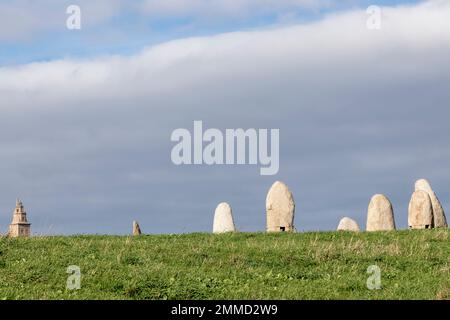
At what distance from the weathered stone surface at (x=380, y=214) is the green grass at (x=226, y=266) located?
7805 millimetres

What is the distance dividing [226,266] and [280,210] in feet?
52.8

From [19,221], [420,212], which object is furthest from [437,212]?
[19,221]

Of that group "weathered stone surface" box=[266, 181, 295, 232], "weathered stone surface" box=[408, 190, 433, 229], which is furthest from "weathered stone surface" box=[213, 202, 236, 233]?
"weathered stone surface" box=[408, 190, 433, 229]

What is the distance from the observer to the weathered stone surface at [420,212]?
39.0 metres

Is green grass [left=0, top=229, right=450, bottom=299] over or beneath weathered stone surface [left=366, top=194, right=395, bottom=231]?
beneath

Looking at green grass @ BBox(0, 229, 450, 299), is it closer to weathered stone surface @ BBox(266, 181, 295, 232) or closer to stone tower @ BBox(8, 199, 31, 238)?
weathered stone surface @ BBox(266, 181, 295, 232)

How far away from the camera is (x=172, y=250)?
85.4 ft

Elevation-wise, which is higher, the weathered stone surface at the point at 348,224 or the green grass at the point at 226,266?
the weathered stone surface at the point at 348,224

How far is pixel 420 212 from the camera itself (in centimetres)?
3903

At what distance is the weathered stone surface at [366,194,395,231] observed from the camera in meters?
39.3

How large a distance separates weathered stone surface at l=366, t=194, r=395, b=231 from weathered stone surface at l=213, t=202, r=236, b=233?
6726 mm

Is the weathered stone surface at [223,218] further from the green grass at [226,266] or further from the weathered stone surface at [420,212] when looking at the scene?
the green grass at [226,266]

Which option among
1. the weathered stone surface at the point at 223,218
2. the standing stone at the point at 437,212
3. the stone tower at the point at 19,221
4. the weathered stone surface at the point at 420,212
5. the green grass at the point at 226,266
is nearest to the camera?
the green grass at the point at 226,266

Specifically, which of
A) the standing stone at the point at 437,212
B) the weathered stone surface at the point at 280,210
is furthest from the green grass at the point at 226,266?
the standing stone at the point at 437,212
